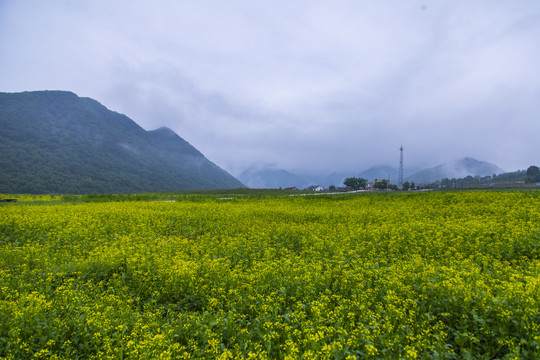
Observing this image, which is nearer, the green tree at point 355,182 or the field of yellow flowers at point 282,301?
the field of yellow flowers at point 282,301

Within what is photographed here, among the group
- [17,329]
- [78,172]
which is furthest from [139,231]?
[78,172]

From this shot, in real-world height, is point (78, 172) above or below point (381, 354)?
above

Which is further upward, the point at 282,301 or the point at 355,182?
the point at 355,182

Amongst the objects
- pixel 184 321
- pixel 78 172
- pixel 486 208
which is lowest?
pixel 184 321

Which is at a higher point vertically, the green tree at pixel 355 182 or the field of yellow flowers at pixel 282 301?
the green tree at pixel 355 182

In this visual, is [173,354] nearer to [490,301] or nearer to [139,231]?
[490,301]

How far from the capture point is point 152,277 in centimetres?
783

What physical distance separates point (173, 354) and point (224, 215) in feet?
49.1

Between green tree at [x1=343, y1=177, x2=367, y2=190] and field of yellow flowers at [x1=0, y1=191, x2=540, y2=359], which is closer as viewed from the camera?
field of yellow flowers at [x1=0, y1=191, x2=540, y2=359]

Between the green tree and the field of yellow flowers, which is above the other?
the green tree

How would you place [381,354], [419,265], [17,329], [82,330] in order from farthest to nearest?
[419,265], [82,330], [17,329], [381,354]

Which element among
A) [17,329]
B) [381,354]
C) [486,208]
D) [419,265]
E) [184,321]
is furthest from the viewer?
[486,208]

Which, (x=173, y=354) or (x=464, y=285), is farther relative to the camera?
(x=464, y=285)

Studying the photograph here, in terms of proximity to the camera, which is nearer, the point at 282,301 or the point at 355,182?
the point at 282,301
